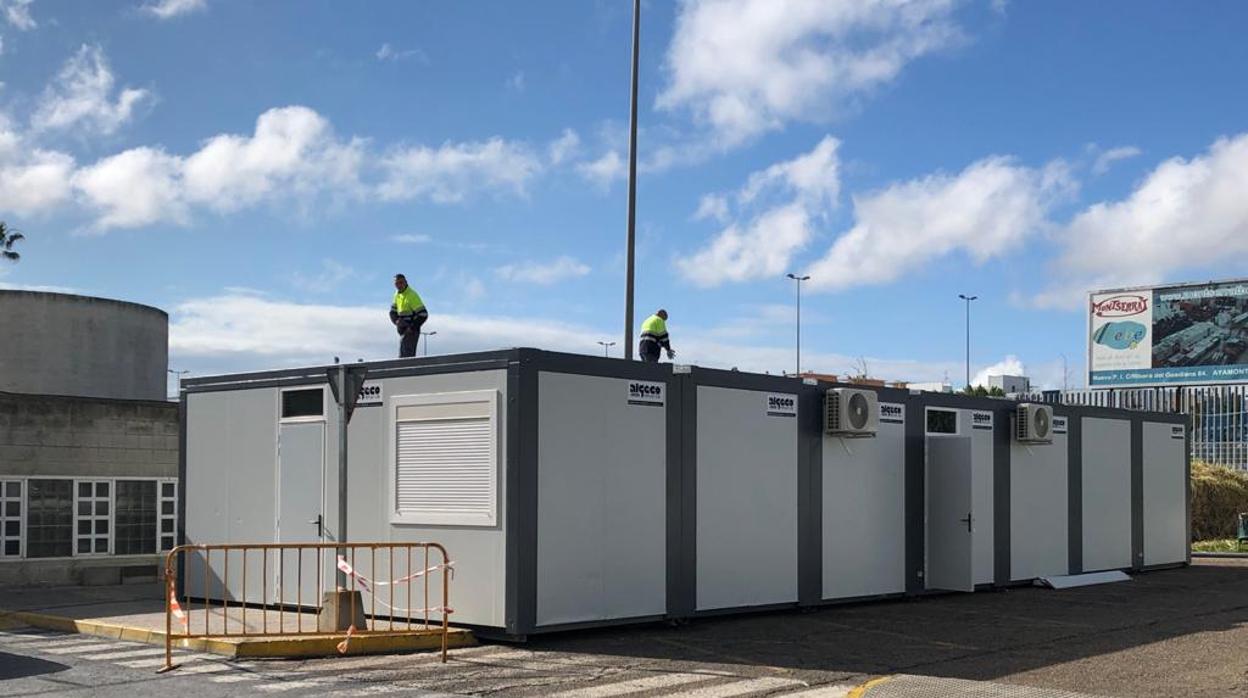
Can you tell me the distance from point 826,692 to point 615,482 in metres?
4.53

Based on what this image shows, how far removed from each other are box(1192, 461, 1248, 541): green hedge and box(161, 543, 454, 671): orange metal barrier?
24.6 meters

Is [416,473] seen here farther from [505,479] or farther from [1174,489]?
[1174,489]

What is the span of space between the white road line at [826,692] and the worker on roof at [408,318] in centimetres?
764

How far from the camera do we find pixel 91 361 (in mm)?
A: 33469

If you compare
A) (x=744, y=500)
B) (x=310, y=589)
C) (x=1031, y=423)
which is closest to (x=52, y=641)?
(x=310, y=589)

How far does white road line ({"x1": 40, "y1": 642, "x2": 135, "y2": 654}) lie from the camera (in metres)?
12.6

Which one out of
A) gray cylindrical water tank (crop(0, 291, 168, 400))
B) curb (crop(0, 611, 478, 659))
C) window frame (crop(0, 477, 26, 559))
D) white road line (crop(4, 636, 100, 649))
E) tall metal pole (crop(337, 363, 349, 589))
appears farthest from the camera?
gray cylindrical water tank (crop(0, 291, 168, 400))

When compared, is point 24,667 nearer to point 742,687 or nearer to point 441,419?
point 441,419

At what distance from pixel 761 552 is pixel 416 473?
4566mm

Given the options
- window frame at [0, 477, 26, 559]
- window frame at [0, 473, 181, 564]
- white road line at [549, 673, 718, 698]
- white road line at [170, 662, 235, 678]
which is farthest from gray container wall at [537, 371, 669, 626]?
window frame at [0, 477, 26, 559]

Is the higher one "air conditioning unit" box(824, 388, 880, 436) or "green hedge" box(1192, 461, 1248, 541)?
"air conditioning unit" box(824, 388, 880, 436)

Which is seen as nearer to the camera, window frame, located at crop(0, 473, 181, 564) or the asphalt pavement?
the asphalt pavement

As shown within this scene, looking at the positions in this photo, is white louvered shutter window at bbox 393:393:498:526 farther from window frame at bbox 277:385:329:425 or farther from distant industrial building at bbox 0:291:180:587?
distant industrial building at bbox 0:291:180:587

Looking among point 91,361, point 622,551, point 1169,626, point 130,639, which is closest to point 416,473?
point 622,551
